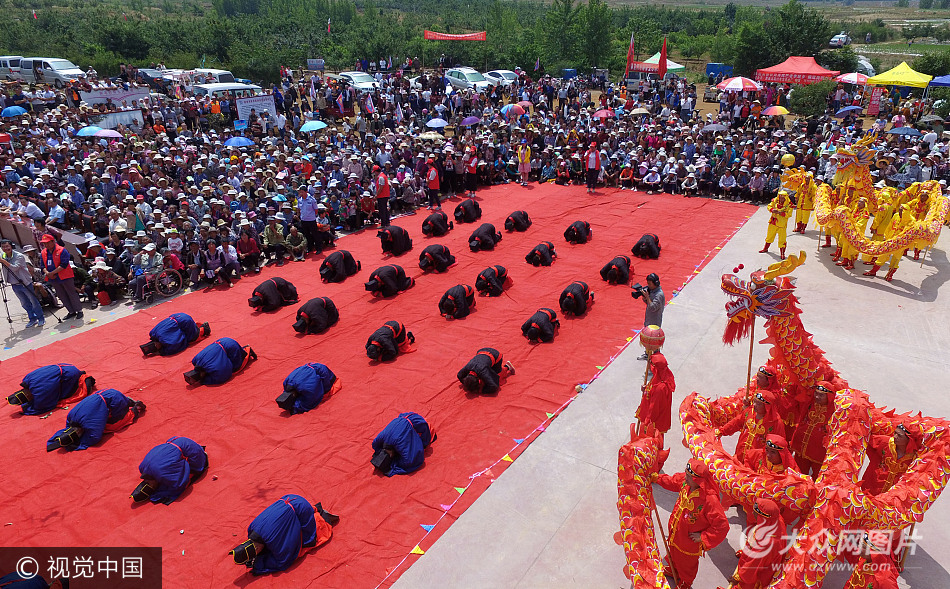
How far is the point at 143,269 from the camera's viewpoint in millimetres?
11703

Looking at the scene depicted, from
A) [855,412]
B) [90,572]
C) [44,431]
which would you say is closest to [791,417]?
[855,412]

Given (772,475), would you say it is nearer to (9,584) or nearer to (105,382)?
(9,584)

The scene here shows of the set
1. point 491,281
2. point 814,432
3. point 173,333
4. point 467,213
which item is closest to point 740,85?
point 467,213

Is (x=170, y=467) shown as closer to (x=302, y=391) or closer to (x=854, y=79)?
(x=302, y=391)

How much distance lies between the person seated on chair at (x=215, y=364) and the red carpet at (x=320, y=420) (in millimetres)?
180

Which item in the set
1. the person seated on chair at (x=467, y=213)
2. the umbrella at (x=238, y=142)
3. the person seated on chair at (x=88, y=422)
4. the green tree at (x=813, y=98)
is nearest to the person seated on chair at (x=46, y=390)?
the person seated on chair at (x=88, y=422)

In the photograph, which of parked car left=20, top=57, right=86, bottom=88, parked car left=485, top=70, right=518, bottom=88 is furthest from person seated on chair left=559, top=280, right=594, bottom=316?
parked car left=20, top=57, right=86, bottom=88

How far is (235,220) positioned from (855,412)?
1211 centimetres

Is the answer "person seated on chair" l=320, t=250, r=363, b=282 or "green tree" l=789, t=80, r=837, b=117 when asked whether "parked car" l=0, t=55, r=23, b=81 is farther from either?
"green tree" l=789, t=80, r=837, b=117

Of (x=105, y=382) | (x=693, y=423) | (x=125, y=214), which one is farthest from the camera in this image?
(x=125, y=214)

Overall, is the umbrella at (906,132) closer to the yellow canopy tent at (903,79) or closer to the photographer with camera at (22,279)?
the yellow canopy tent at (903,79)

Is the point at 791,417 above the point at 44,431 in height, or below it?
above

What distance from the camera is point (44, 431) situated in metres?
7.98

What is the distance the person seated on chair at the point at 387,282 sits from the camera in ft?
37.1
